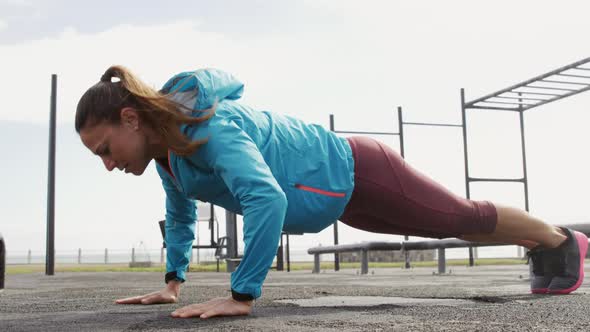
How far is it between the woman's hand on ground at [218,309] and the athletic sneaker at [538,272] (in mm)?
1397

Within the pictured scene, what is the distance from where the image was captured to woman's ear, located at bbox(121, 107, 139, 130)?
1.91 meters

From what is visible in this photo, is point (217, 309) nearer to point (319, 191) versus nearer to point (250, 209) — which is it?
point (250, 209)

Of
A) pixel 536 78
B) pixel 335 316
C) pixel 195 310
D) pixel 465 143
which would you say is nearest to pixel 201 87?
pixel 195 310

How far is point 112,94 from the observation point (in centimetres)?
192

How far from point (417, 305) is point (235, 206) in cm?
66

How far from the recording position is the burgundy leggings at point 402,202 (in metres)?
2.29

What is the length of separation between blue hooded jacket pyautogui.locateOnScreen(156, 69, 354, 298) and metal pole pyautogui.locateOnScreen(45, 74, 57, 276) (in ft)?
17.9

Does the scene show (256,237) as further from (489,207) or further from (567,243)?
(567,243)

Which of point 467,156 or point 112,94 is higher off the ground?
point 467,156

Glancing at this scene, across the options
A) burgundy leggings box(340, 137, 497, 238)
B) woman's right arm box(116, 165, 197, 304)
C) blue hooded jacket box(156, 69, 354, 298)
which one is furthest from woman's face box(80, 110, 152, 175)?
burgundy leggings box(340, 137, 497, 238)

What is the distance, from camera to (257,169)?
1.80 metres

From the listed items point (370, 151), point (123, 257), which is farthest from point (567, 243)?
point (123, 257)

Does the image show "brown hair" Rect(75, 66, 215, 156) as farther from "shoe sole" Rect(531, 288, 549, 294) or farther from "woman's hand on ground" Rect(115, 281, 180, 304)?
"shoe sole" Rect(531, 288, 549, 294)

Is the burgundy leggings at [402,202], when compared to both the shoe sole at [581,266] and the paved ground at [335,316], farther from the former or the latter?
the shoe sole at [581,266]
